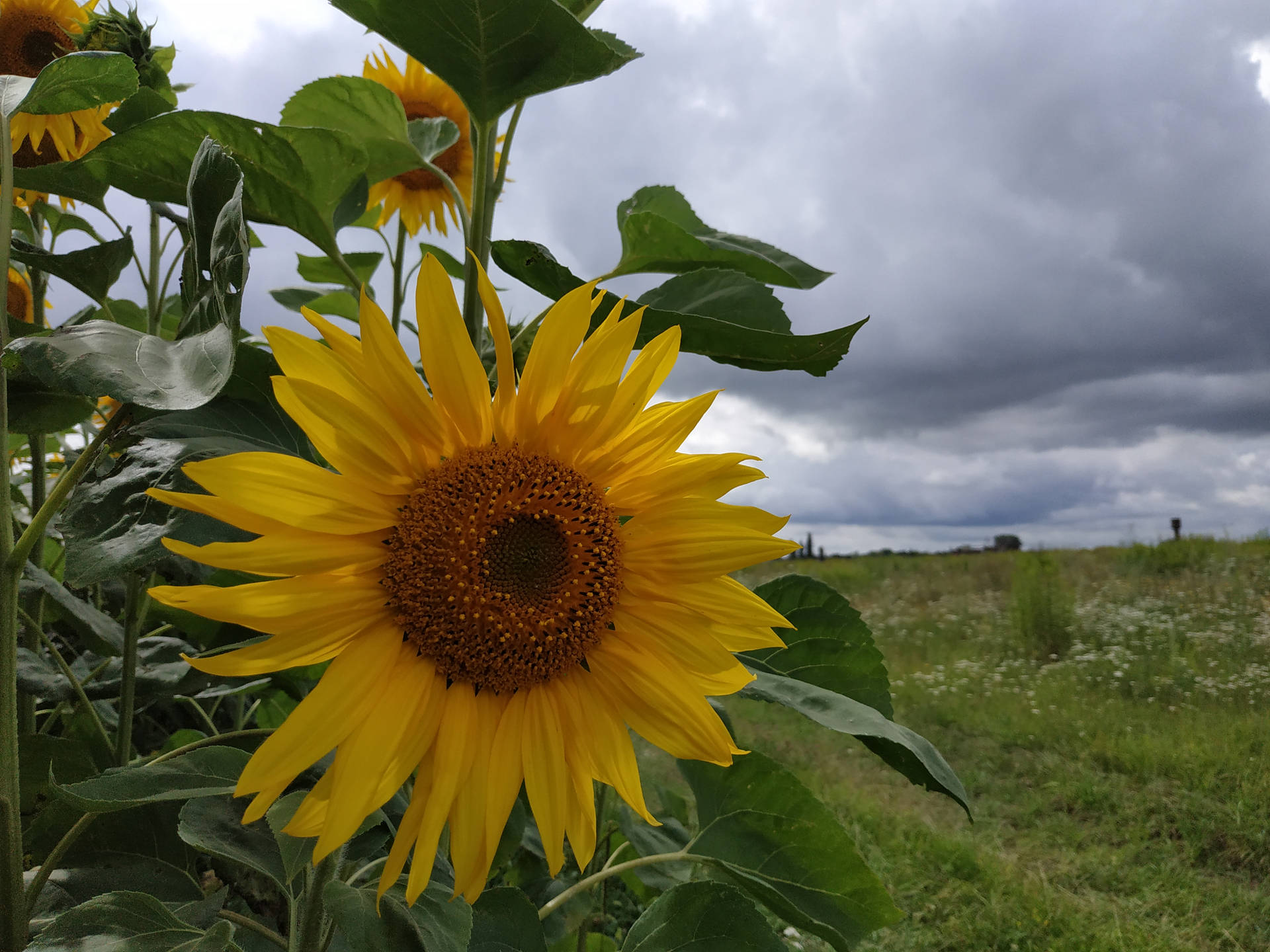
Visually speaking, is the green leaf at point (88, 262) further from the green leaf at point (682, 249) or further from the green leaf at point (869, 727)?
the green leaf at point (869, 727)

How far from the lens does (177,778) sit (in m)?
0.62

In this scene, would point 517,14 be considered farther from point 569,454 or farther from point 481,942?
point 481,942

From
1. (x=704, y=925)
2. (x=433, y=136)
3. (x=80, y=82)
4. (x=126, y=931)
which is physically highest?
(x=433, y=136)

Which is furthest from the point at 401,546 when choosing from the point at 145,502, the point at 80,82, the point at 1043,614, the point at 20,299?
the point at 1043,614

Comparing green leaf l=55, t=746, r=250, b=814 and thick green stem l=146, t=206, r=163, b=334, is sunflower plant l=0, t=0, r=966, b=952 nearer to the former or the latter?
green leaf l=55, t=746, r=250, b=814

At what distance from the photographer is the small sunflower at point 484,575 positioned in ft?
1.78

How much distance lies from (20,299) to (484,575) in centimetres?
138

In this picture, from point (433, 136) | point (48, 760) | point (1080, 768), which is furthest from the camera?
point (1080, 768)

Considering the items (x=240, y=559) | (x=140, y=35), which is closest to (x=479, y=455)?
(x=240, y=559)

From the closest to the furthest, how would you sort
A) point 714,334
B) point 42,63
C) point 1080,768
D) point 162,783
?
point 162,783 → point 714,334 → point 42,63 → point 1080,768

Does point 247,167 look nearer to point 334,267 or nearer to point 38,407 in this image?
point 38,407

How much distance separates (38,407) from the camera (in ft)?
2.56

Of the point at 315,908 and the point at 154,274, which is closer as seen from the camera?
the point at 315,908

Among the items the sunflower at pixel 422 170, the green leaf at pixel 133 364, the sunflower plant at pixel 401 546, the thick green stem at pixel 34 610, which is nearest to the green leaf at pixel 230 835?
the sunflower plant at pixel 401 546
